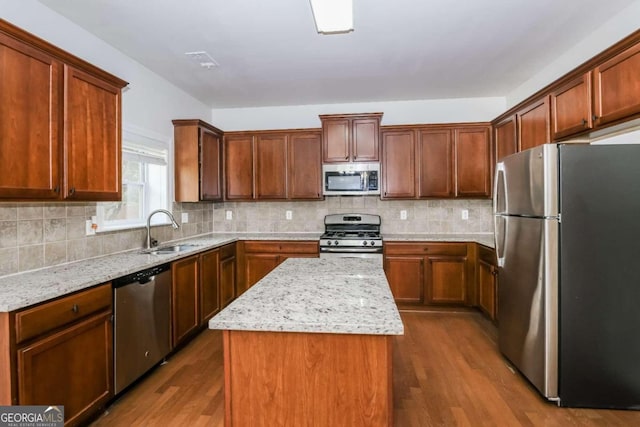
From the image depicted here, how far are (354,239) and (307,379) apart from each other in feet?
9.06

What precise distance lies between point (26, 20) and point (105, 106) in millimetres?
656

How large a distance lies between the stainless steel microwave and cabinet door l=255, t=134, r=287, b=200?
634 mm

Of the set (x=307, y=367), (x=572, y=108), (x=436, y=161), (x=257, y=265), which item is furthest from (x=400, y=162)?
(x=307, y=367)

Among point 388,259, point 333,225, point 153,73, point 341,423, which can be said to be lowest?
point 341,423

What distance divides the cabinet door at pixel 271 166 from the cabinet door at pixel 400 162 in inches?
50.3

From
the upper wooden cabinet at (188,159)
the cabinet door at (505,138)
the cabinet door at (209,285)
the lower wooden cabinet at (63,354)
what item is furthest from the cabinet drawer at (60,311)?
the cabinet door at (505,138)

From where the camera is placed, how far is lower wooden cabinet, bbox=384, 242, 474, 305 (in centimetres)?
390

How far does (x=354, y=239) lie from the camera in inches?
157

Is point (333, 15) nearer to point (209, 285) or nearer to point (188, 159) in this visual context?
point (188, 159)

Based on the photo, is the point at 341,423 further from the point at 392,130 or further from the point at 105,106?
the point at 392,130

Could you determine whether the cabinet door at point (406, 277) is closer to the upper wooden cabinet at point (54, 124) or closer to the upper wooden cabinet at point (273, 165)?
the upper wooden cabinet at point (273, 165)

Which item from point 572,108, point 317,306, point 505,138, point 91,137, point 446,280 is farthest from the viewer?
point 446,280

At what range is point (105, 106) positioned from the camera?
2348mm

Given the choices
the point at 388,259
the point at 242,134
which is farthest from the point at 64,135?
the point at 388,259
